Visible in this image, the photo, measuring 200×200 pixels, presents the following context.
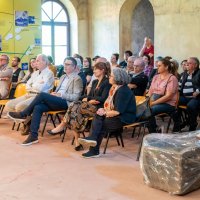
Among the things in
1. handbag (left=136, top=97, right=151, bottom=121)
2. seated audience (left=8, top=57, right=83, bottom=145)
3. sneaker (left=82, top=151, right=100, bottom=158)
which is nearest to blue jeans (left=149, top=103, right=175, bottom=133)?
handbag (left=136, top=97, right=151, bottom=121)

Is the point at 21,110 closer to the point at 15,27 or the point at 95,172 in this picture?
the point at 95,172

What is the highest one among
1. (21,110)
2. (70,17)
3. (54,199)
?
(70,17)

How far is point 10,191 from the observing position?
405 centimetres

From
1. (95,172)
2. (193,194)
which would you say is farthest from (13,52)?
(193,194)

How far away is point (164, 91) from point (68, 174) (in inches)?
83.9

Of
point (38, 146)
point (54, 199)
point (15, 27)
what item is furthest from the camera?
point (15, 27)

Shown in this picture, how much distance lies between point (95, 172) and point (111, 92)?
3.97ft

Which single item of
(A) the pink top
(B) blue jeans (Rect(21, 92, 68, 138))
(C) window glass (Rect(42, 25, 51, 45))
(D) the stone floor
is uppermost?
(C) window glass (Rect(42, 25, 51, 45))

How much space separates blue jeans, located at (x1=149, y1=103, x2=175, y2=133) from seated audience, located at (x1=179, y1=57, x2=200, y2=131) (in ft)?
1.95

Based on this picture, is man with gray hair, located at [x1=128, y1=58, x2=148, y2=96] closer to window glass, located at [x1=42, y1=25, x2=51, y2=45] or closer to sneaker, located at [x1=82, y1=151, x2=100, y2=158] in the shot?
sneaker, located at [x1=82, y1=151, x2=100, y2=158]

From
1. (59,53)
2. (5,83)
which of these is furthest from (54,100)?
(59,53)

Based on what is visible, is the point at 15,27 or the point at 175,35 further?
the point at 15,27

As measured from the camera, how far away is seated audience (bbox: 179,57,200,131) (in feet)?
20.9

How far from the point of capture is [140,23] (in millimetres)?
12562
